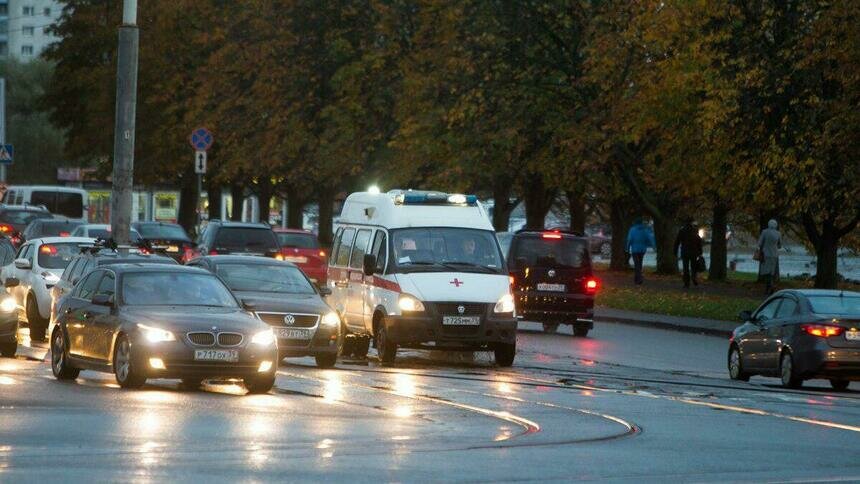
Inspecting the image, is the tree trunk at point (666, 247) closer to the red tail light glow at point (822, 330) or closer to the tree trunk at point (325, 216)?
the tree trunk at point (325, 216)

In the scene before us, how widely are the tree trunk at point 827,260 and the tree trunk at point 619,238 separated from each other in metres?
19.0

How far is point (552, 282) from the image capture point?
1388 inches

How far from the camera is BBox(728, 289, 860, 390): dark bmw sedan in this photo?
23.5 meters

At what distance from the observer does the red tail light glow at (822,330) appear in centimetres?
2355

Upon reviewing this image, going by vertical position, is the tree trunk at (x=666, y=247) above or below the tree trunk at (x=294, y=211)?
below

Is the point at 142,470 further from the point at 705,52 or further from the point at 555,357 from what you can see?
the point at 705,52

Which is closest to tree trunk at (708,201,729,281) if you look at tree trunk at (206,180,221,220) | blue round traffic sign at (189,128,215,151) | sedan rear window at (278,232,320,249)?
sedan rear window at (278,232,320,249)

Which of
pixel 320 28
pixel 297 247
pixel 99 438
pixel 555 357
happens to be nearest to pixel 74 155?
pixel 320 28

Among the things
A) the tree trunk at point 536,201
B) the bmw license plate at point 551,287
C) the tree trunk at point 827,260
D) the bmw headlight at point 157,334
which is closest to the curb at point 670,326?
the bmw license plate at point 551,287

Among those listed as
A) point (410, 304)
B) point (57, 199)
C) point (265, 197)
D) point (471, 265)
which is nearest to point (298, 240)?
point (471, 265)

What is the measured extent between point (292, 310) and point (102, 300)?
13.7 feet

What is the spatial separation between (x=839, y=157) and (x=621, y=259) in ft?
89.8

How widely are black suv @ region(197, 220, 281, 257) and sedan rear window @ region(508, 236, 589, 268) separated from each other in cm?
935

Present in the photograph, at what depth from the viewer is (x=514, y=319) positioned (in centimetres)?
2570
